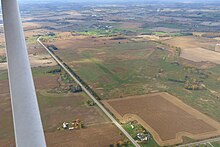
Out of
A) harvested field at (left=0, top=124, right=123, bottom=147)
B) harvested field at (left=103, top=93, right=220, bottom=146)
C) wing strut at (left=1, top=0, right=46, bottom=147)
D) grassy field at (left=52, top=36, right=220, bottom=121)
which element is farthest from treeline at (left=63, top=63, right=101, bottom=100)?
wing strut at (left=1, top=0, right=46, bottom=147)

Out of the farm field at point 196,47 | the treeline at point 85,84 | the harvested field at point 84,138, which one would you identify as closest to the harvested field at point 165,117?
the treeline at point 85,84

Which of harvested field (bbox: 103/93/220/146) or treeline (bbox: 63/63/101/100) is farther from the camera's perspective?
treeline (bbox: 63/63/101/100)

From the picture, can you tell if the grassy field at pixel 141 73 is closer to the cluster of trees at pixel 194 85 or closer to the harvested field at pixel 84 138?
the cluster of trees at pixel 194 85

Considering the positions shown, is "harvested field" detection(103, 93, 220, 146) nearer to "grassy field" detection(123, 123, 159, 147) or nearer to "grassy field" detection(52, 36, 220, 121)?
"grassy field" detection(123, 123, 159, 147)

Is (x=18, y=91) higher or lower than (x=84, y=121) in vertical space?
higher

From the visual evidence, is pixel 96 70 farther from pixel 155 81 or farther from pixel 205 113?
pixel 205 113

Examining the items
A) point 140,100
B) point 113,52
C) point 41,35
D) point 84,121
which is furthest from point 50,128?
point 41,35

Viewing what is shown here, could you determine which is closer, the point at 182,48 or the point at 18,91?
the point at 18,91

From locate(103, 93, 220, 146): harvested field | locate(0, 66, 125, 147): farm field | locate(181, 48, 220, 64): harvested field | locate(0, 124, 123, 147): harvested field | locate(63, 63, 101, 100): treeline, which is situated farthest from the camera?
locate(181, 48, 220, 64): harvested field
